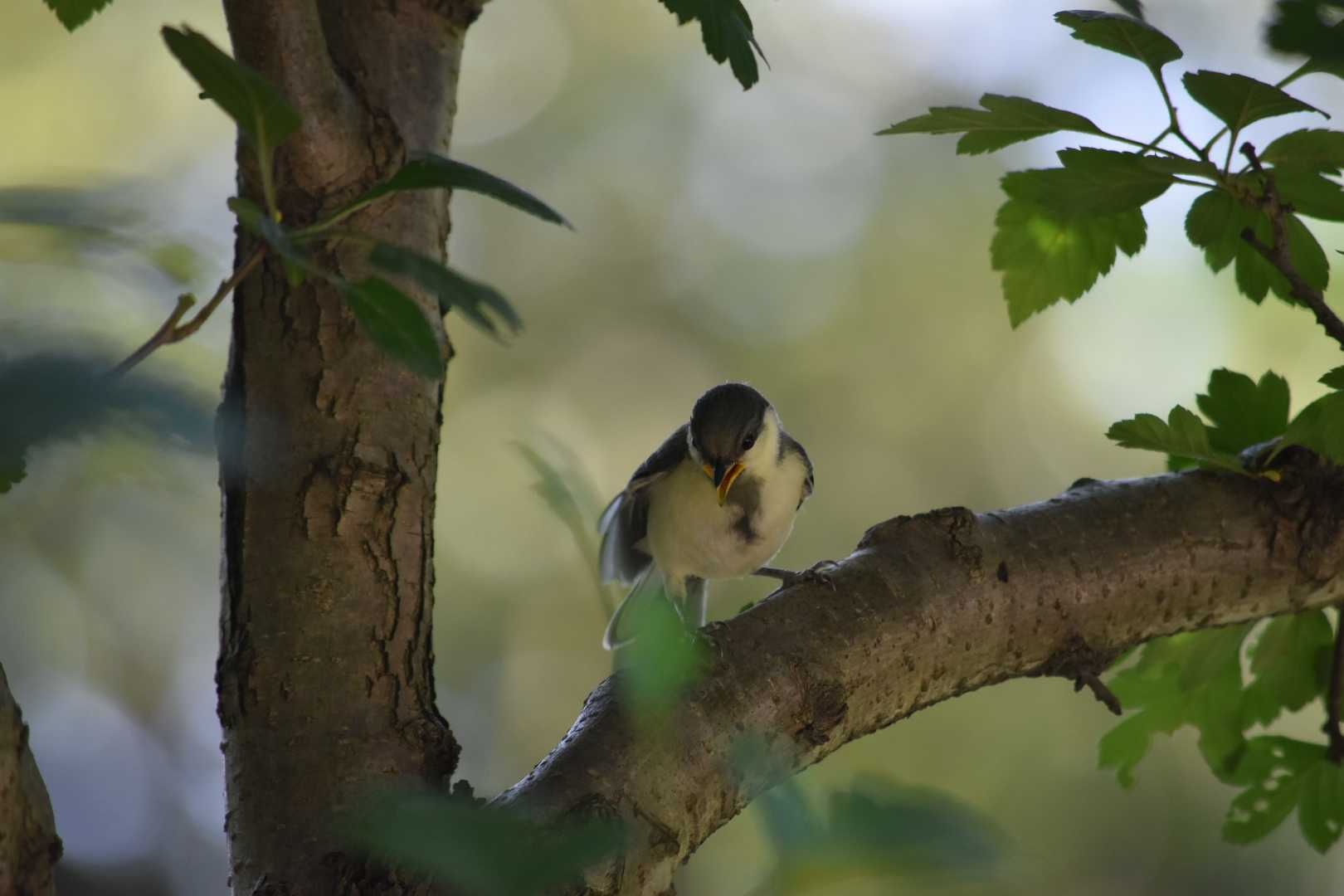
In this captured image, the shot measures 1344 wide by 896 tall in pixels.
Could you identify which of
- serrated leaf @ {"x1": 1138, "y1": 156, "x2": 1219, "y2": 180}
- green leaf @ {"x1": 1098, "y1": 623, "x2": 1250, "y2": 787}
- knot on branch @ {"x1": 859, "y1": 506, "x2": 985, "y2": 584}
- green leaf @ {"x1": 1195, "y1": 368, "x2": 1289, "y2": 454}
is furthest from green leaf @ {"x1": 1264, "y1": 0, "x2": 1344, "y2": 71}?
green leaf @ {"x1": 1098, "y1": 623, "x2": 1250, "y2": 787}

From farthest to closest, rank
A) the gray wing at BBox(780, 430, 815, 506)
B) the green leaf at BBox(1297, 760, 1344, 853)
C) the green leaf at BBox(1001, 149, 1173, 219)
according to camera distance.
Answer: the gray wing at BBox(780, 430, 815, 506)
the green leaf at BBox(1297, 760, 1344, 853)
the green leaf at BBox(1001, 149, 1173, 219)

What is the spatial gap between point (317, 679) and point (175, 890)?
93.4 inches

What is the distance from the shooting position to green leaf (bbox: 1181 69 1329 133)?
122 centimetres

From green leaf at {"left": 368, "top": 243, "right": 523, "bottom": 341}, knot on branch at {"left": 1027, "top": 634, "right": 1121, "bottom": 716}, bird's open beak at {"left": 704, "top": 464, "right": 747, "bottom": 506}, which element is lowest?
knot on branch at {"left": 1027, "top": 634, "right": 1121, "bottom": 716}

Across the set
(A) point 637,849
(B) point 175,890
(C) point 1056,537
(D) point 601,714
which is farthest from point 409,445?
(B) point 175,890

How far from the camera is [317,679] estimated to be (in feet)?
4.47

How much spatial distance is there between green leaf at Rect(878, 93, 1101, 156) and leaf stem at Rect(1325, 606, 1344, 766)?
2.94 feet

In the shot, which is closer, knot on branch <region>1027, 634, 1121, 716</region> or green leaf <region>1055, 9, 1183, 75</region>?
green leaf <region>1055, 9, 1183, 75</region>

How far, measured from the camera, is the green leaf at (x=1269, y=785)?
1.74 m

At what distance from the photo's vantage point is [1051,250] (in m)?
1.71

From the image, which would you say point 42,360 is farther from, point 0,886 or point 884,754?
point 884,754

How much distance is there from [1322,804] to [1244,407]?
1.89ft

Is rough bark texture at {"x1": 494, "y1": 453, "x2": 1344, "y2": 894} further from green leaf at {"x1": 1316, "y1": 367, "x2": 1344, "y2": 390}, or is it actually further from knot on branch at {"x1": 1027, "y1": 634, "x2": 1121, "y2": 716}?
green leaf at {"x1": 1316, "y1": 367, "x2": 1344, "y2": 390}

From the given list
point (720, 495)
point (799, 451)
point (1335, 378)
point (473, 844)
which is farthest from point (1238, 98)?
point (799, 451)
